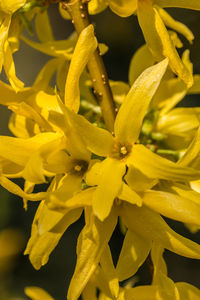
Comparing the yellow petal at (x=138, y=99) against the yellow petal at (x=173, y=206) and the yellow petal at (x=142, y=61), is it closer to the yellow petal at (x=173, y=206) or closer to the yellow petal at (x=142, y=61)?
the yellow petal at (x=173, y=206)

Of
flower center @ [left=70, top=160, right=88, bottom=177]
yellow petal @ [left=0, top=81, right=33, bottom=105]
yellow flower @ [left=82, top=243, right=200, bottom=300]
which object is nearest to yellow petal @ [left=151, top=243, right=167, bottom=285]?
yellow flower @ [left=82, top=243, right=200, bottom=300]

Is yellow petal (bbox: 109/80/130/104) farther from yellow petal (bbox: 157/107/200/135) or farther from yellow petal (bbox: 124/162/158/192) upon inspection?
yellow petal (bbox: 124/162/158/192)

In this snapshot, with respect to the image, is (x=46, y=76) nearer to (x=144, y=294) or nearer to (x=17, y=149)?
(x=17, y=149)

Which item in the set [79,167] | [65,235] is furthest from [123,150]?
[65,235]

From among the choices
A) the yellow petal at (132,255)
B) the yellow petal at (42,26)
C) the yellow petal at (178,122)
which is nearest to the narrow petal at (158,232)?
the yellow petal at (132,255)

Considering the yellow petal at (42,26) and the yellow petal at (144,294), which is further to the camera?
the yellow petal at (42,26)
